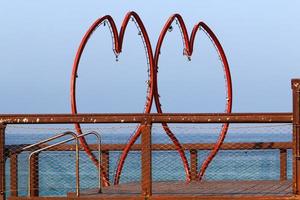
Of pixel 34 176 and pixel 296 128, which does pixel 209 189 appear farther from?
pixel 34 176

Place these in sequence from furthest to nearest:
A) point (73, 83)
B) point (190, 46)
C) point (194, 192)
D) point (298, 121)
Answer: point (190, 46) → point (73, 83) → point (194, 192) → point (298, 121)

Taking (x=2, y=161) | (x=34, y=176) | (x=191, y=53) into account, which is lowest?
(x=34, y=176)

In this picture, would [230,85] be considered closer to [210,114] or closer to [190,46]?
[190,46]

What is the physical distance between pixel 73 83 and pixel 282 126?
14.5ft

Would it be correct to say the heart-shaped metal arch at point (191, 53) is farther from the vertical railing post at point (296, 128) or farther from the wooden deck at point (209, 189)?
the vertical railing post at point (296, 128)

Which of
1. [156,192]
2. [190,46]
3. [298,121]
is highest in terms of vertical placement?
[190,46]

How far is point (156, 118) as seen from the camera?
46.6ft

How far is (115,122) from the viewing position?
14.4 m

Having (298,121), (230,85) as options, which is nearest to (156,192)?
(298,121)

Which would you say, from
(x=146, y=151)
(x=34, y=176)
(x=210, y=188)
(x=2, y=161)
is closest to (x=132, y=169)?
(x=34, y=176)

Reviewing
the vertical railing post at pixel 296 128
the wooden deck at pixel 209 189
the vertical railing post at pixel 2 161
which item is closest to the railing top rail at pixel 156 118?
the vertical railing post at pixel 296 128

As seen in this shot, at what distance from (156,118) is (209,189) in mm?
2050

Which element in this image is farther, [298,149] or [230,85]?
[230,85]

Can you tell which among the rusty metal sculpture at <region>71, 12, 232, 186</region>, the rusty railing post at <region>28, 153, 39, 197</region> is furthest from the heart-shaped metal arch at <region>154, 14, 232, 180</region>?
the rusty railing post at <region>28, 153, 39, 197</region>
